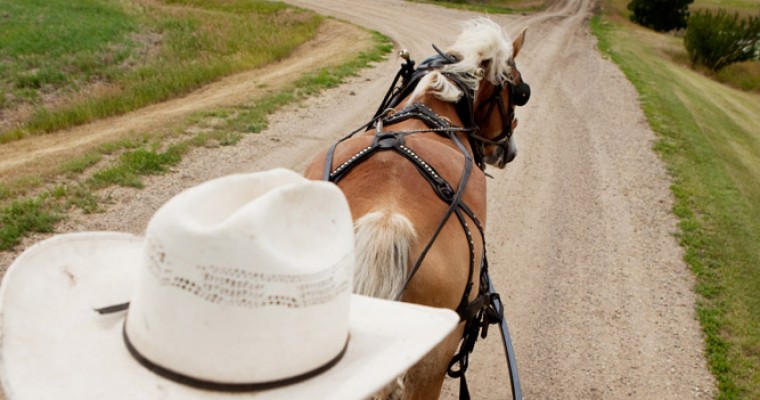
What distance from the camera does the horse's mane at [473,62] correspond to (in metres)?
3.83

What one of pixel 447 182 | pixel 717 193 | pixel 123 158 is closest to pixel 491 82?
pixel 447 182

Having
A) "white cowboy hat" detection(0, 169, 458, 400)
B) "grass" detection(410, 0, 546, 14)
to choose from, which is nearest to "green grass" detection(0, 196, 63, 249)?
"white cowboy hat" detection(0, 169, 458, 400)

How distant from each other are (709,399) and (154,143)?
6.77m

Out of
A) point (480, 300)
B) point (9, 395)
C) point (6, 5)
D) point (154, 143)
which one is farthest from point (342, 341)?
point (6, 5)

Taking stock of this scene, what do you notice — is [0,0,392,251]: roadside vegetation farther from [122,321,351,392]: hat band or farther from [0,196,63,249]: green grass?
[122,321,351,392]: hat band

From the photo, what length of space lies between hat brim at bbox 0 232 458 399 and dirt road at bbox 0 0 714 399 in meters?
2.88

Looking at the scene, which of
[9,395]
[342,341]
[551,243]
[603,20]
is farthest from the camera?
[603,20]

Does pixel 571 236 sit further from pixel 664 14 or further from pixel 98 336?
pixel 664 14

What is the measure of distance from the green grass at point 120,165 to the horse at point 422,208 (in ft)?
12.1

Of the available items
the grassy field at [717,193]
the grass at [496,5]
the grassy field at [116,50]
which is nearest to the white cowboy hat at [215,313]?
the grassy field at [717,193]

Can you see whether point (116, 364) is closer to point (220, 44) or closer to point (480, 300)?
point (480, 300)

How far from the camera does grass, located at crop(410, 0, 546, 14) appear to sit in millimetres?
27602

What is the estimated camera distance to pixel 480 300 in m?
2.87

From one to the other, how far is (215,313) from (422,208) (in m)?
1.45
